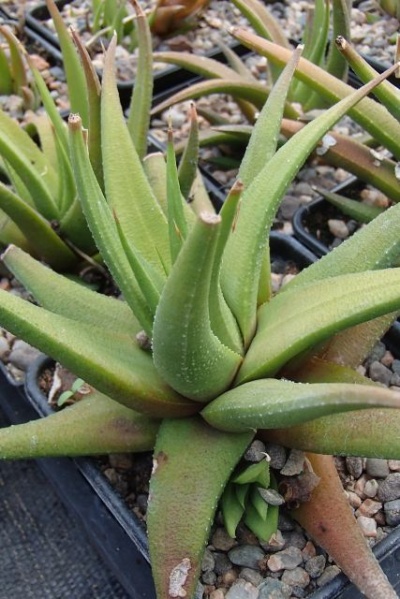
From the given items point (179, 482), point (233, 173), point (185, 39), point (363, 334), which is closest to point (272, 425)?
point (179, 482)

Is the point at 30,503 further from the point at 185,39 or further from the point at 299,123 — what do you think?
the point at 185,39

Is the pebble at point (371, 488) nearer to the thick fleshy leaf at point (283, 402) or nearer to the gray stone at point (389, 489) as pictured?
the gray stone at point (389, 489)

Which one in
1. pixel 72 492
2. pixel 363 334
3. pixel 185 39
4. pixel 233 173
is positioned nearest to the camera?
pixel 363 334

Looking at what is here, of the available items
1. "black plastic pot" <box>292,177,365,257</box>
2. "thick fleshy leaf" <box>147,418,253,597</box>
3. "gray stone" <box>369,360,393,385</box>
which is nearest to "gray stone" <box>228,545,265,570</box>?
"thick fleshy leaf" <box>147,418,253,597</box>

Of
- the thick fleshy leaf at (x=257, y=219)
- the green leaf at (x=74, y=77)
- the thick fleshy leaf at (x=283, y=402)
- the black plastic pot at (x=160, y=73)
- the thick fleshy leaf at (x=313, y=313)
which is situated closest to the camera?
the thick fleshy leaf at (x=283, y=402)

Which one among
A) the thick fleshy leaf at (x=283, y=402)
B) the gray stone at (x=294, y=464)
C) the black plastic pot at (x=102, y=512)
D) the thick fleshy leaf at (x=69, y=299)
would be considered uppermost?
the thick fleshy leaf at (x=283, y=402)

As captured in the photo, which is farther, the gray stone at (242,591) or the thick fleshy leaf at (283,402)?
the gray stone at (242,591)

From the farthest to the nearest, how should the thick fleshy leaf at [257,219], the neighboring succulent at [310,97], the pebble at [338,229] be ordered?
1. the pebble at [338,229]
2. the neighboring succulent at [310,97]
3. the thick fleshy leaf at [257,219]

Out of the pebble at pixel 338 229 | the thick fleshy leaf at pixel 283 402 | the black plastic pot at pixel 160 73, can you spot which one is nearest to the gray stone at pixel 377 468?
the thick fleshy leaf at pixel 283 402
